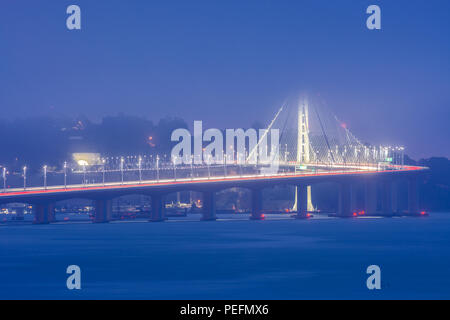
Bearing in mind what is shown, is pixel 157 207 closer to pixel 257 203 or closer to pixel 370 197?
pixel 257 203

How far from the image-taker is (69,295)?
38.5m

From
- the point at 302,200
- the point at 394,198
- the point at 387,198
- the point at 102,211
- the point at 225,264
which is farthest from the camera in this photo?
the point at 394,198

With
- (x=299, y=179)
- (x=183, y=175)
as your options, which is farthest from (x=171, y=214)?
(x=299, y=179)

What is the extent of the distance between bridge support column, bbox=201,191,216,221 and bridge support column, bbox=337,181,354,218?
14.5 m

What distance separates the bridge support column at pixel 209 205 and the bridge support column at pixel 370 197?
1918cm

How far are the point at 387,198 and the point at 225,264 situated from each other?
218 ft

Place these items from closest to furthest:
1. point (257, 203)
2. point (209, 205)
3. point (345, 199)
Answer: point (257, 203) < point (209, 205) < point (345, 199)

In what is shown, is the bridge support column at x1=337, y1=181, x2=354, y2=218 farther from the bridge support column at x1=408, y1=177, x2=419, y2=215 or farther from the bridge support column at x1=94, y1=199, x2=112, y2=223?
the bridge support column at x1=94, y1=199, x2=112, y2=223

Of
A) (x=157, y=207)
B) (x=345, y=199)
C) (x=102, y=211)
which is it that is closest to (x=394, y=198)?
(x=345, y=199)

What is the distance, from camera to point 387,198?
116 m

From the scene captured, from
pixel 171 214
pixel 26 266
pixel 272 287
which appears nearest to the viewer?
pixel 272 287

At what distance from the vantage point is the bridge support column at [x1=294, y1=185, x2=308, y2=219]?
4144 inches
